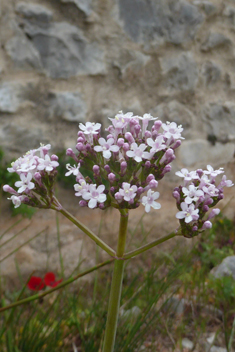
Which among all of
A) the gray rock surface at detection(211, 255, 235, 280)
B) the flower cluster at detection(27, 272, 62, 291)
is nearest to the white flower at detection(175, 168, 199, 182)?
the flower cluster at detection(27, 272, 62, 291)

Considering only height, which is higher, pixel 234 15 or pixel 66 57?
pixel 234 15

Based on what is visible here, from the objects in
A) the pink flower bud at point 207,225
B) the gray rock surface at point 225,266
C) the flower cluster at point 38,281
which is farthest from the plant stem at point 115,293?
the gray rock surface at point 225,266

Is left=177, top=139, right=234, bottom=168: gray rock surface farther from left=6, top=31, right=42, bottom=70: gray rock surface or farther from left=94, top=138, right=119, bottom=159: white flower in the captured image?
left=94, top=138, right=119, bottom=159: white flower

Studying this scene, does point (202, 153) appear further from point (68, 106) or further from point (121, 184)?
point (121, 184)

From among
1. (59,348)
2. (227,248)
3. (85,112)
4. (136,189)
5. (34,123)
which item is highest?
(85,112)

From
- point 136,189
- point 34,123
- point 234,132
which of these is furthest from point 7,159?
point 234,132

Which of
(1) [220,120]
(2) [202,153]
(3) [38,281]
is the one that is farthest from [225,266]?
(1) [220,120]

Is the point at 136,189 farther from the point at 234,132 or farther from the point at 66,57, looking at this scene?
the point at 234,132
